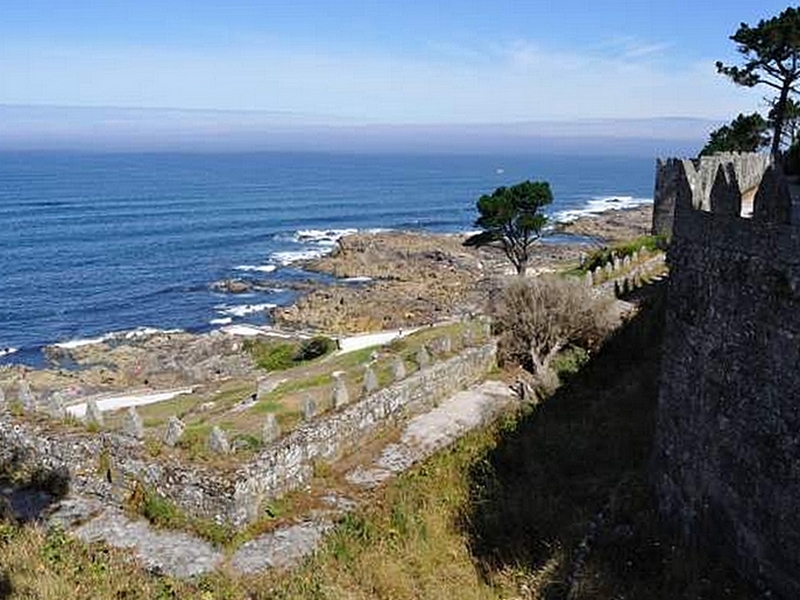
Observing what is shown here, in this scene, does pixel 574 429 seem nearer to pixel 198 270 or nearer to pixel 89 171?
pixel 198 270

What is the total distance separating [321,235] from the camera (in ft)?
286

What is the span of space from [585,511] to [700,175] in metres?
4.68

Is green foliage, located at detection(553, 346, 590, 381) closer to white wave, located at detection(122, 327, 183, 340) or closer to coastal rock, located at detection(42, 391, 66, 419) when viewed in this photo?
coastal rock, located at detection(42, 391, 66, 419)

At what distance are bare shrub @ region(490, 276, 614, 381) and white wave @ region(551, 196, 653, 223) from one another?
7595cm

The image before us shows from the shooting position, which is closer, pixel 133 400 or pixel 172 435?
pixel 172 435

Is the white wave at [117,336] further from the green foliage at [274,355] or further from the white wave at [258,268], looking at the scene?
the white wave at [258,268]

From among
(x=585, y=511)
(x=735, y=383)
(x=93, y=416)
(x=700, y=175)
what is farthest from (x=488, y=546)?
(x=93, y=416)

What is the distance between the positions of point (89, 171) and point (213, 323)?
163m

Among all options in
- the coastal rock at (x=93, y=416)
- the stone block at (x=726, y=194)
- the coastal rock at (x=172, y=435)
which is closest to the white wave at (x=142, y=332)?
the coastal rock at (x=93, y=416)

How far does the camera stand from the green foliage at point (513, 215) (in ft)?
135

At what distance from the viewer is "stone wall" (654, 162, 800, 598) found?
A: 7.45 metres

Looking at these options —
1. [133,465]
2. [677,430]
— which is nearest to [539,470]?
[677,430]

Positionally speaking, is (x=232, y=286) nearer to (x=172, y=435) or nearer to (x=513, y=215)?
(x=513, y=215)

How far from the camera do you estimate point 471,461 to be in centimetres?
1331
